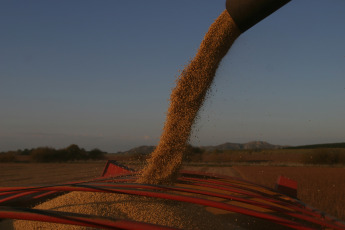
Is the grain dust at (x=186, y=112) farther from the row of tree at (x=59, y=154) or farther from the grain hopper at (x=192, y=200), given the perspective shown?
the row of tree at (x=59, y=154)

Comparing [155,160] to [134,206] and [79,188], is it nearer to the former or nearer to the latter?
[134,206]

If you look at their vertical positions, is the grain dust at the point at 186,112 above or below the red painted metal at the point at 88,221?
above

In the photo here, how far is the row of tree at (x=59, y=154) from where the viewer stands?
32.1 meters

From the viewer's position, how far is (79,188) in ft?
6.44

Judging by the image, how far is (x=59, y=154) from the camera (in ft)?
110

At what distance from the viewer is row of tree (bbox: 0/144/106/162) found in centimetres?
3215

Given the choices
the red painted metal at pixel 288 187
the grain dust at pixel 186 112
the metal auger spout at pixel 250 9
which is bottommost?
the red painted metal at pixel 288 187

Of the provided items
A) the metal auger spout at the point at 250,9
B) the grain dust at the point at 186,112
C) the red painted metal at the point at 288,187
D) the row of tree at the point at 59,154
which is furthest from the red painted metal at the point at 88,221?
the row of tree at the point at 59,154

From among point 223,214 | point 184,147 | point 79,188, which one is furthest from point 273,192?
point 79,188

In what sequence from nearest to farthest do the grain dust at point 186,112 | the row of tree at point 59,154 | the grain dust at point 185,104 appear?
the grain dust at point 186,112 → the grain dust at point 185,104 → the row of tree at point 59,154

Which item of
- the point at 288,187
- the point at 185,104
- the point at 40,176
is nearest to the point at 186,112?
the point at 185,104

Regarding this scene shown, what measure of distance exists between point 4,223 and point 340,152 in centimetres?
3029

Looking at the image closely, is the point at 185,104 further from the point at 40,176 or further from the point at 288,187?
the point at 40,176

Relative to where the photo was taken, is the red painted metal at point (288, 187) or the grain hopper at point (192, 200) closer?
the grain hopper at point (192, 200)
